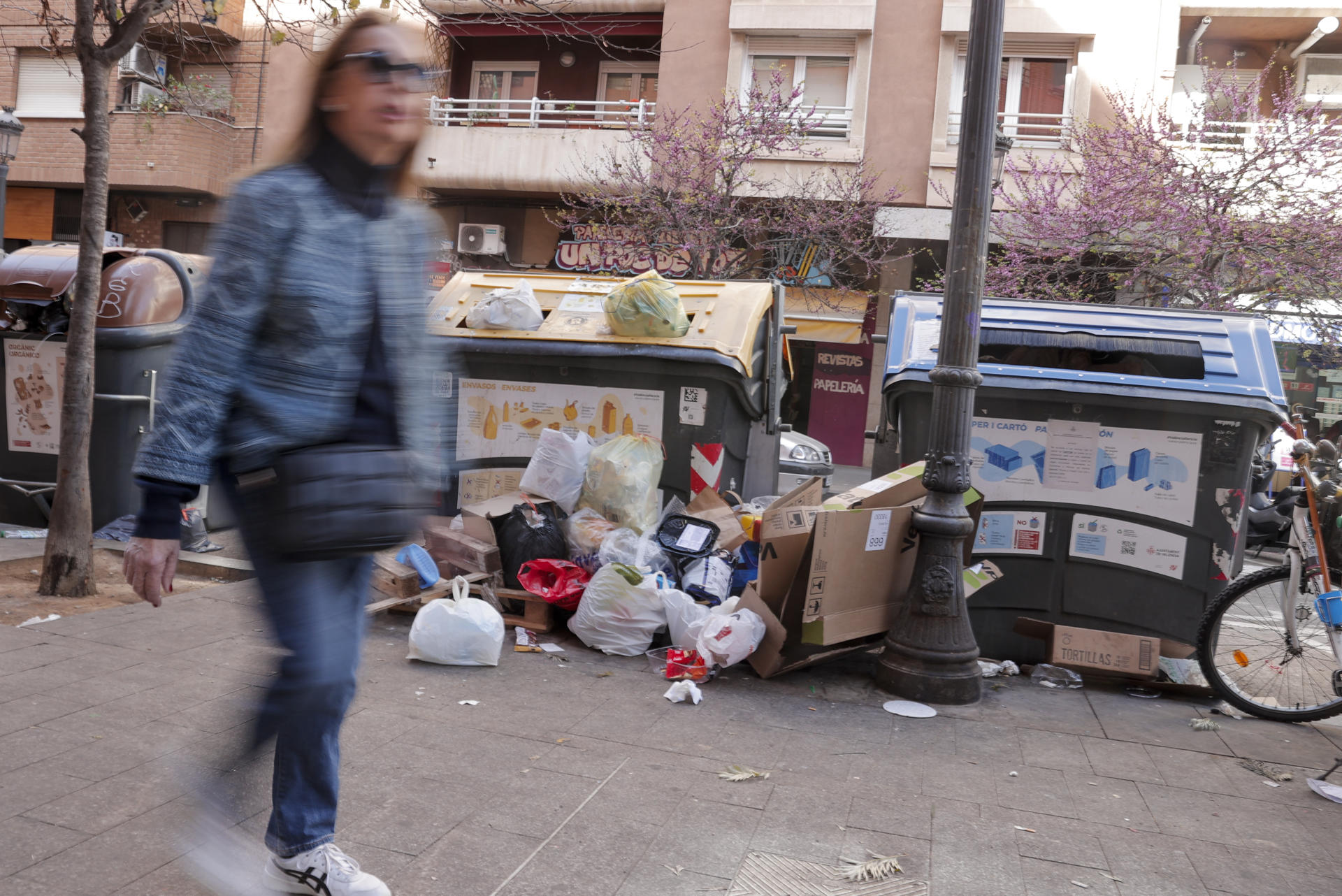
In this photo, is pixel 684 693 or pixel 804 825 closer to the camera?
pixel 804 825

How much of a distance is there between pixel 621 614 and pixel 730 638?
0.61 m

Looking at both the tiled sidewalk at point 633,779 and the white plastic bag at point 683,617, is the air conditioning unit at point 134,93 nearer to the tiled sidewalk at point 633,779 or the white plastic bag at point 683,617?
the tiled sidewalk at point 633,779

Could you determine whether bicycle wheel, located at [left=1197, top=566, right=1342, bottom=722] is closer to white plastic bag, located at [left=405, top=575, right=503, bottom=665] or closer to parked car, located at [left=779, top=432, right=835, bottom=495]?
white plastic bag, located at [left=405, top=575, right=503, bottom=665]

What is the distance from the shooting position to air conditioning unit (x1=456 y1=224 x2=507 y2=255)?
19562 mm

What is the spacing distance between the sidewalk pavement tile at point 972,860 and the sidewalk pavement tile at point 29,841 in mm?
2171

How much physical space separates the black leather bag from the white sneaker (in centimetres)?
69

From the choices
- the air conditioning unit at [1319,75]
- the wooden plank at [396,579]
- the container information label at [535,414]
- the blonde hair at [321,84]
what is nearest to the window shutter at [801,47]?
the air conditioning unit at [1319,75]

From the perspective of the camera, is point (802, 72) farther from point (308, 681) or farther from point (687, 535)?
point (308, 681)

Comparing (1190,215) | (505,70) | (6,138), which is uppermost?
(505,70)

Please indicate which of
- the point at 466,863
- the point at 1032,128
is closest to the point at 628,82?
the point at 1032,128

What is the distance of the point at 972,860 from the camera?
9.37 feet

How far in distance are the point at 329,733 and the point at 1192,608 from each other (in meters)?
4.14

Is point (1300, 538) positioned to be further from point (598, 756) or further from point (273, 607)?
point (273, 607)

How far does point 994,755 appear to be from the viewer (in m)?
3.78
